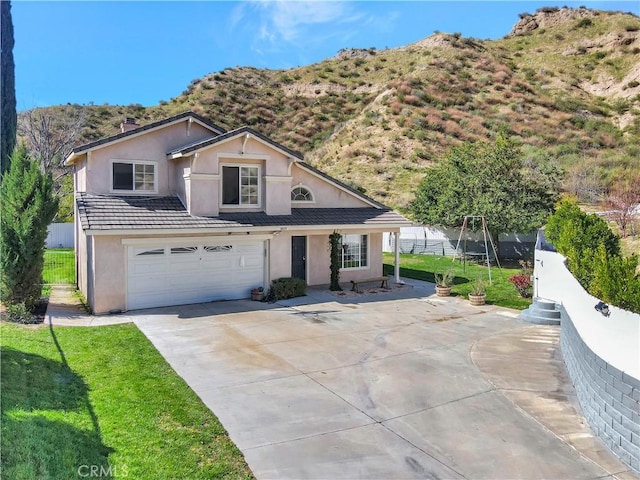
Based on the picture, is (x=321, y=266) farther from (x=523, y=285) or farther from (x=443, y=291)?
(x=523, y=285)

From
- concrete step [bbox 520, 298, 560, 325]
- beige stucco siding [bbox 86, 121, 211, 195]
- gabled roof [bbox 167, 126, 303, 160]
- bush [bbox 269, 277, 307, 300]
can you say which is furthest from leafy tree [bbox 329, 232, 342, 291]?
concrete step [bbox 520, 298, 560, 325]

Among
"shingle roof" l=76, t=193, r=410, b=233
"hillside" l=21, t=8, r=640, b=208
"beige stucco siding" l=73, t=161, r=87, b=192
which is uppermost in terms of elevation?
"hillside" l=21, t=8, r=640, b=208

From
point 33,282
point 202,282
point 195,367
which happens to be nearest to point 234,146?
point 202,282

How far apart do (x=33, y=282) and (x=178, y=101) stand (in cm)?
4897

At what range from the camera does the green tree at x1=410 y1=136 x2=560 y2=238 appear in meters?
24.6

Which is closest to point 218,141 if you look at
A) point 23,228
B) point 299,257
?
point 299,257

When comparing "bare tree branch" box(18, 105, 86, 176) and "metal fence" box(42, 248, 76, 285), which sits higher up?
"bare tree branch" box(18, 105, 86, 176)

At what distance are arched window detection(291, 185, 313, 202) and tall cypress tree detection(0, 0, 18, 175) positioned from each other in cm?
1101

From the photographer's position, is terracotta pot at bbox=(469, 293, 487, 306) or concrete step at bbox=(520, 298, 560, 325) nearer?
concrete step at bbox=(520, 298, 560, 325)

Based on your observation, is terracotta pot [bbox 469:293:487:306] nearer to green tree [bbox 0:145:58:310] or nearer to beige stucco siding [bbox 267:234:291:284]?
beige stucco siding [bbox 267:234:291:284]

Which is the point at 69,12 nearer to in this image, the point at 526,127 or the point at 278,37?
the point at 278,37

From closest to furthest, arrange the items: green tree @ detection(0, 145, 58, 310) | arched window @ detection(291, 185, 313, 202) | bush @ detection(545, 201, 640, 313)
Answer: bush @ detection(545, 201, 640, 313)
green tree @ detection(0, 145, 58, 310)
arched window @ detection(291, 185, 313, 202)

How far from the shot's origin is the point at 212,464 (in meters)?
5.79

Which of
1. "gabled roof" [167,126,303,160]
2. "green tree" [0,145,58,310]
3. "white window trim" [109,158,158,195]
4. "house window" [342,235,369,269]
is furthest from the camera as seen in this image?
"house window" [342,235,369,269]
